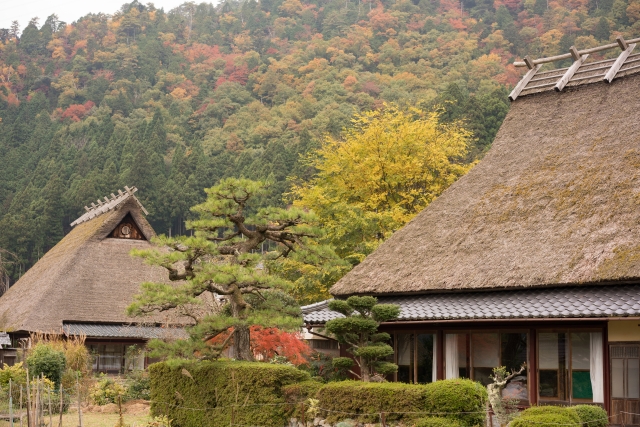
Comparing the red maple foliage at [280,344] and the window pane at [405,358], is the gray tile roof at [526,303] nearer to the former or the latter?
the window pane at [405,358]

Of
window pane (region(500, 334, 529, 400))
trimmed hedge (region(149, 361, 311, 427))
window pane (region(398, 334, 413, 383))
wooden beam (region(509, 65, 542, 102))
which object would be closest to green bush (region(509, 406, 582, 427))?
window pane (region(500, 334, 529, 400))

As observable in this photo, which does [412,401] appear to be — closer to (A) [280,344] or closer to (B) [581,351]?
(B) [581,351]

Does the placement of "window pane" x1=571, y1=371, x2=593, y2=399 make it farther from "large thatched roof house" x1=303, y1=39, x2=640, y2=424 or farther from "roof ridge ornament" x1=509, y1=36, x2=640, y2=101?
"roof ridge ornament" x1=509, y1=36, x2=640, y2=101

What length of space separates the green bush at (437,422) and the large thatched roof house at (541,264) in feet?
9.41

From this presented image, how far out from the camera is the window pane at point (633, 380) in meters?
14.9

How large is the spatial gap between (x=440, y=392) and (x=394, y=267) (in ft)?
17.4

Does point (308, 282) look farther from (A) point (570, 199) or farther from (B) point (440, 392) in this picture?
(B) point (440, 392)

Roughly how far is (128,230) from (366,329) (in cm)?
2191

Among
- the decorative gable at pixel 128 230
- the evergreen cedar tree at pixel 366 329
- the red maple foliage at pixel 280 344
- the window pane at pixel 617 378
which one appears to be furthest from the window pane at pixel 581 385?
the decorative gable at pixel 128 230

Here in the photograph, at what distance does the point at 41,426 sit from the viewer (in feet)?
47.8

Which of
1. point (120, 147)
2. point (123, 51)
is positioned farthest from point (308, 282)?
point (123, 51)

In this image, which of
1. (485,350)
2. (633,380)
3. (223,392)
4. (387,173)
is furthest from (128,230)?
(633,380)

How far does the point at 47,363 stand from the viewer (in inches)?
921

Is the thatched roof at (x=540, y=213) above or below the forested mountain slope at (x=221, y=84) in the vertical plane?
below
